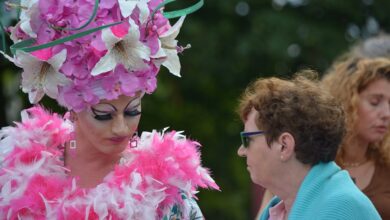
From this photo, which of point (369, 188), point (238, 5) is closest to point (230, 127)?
point (238, 5)

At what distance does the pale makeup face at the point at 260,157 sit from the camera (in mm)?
3490

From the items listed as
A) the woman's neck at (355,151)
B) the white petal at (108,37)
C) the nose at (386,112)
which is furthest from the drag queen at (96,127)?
the nose at (386,112)

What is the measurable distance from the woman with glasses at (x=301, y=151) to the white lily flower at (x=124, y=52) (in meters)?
0.51

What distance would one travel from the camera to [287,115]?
136 inches

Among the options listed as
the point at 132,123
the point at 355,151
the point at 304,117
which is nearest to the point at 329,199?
the point at 304,117

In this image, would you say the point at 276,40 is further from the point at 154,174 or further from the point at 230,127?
the point at 154,174

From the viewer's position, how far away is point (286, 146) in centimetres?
346

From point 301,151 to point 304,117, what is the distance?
13cm

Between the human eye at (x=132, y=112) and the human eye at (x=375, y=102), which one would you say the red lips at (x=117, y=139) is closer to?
the human eye at (x=132, y=112)

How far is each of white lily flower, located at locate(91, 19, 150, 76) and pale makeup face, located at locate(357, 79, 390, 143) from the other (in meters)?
1.61

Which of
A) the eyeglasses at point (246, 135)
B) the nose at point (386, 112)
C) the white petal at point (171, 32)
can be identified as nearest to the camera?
the eyeglasses at point (246, 135)

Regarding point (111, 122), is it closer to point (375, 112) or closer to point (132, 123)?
point (132, 123)

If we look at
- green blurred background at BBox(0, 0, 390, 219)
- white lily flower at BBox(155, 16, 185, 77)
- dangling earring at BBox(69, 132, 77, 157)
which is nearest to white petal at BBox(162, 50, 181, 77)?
white lily flower at BBox(155, 16, 185, 77)

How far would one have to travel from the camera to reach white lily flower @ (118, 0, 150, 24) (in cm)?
360
